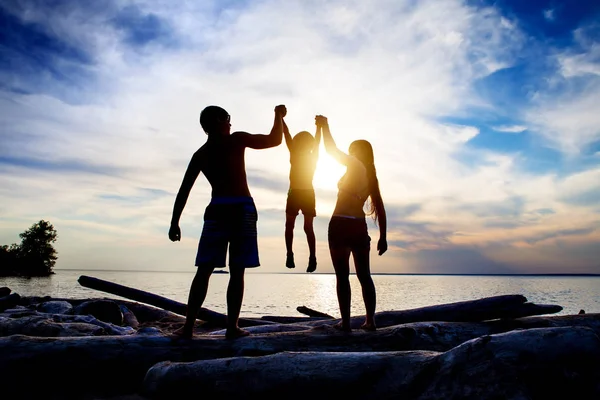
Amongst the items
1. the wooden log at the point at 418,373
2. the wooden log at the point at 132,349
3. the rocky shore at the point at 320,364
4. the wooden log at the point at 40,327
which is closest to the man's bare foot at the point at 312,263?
the rocky shore at the point at 320,364

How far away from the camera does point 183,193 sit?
208 inches

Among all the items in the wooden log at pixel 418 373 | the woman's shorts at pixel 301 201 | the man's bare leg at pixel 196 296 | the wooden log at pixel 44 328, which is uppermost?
the woman's shorts at pixel 301 201

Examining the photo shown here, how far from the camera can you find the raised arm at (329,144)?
19.2ft

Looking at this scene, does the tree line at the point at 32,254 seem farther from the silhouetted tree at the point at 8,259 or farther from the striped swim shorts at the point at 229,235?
the striped swim shorts at the point at 229,235

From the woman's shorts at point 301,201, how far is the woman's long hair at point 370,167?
5.14 ft

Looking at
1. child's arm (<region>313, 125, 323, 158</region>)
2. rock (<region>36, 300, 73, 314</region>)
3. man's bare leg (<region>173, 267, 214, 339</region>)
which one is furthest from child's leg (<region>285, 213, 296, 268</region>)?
rock (<region>36, 300, 73, 314</region>)

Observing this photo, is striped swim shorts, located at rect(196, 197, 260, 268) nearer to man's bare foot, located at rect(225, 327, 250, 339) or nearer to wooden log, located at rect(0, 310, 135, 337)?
man's bare foot, located at rect(225, 327, 250, 339)

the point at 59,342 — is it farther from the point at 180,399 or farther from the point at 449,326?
the point at 449,326

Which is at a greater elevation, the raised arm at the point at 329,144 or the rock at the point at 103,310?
the raised arm at the point at 329,144

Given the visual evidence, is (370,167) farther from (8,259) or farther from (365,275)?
(8,259)

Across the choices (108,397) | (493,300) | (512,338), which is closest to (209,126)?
(108,397)

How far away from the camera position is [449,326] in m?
5.91

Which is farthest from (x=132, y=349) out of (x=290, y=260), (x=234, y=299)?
(x=290, y=260)

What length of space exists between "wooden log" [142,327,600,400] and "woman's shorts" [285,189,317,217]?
3842mm
